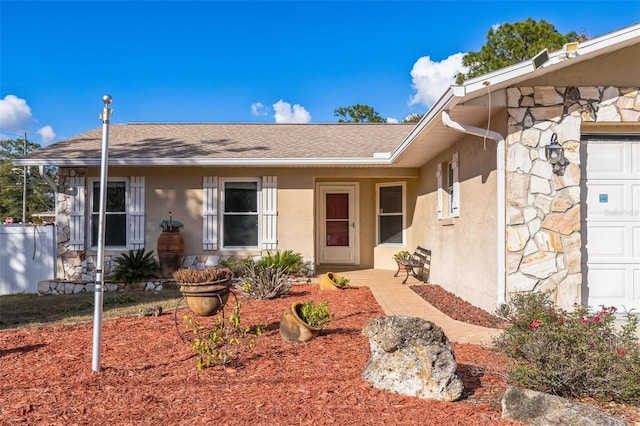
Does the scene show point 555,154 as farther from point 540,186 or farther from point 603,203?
point 603,203

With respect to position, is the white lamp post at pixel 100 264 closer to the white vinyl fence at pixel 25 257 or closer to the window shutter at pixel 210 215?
the window shutter at pixel 210 215

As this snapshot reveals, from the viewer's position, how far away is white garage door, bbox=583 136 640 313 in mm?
5754

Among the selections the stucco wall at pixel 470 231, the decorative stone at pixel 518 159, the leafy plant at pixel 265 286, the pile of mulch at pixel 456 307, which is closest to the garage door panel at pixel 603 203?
the decorative stone at pixel 518 159

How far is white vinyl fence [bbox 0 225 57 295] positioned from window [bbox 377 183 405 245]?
25.0 ft

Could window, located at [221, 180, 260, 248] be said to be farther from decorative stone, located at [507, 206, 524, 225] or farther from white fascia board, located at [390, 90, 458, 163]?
decorative stone, located at [507, 206, 524, 225]

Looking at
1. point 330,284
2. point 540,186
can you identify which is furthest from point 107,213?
point 540,186

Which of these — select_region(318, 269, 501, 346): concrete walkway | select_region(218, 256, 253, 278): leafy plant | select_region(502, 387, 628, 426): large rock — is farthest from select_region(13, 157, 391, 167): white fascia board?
select_region(502, 387, 628, 426): large rock

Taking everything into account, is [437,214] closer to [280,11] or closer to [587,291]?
[587,291]

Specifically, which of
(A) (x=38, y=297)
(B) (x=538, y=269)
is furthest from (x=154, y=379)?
(A) (x=38, y=297)

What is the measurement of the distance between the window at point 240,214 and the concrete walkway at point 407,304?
7.92ft

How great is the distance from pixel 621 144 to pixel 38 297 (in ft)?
33.1

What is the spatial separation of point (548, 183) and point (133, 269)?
7.90m

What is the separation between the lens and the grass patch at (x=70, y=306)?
6379 millimetres

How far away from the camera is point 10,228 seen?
9.55 m
